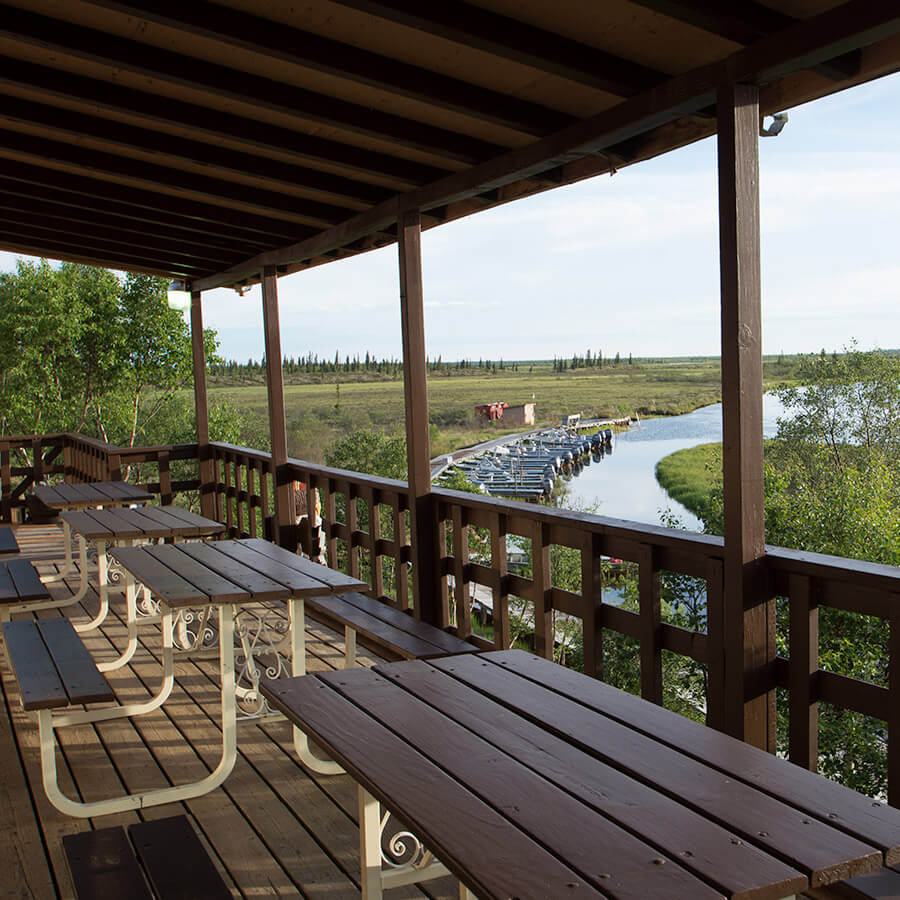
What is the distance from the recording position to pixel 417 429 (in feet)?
14.6

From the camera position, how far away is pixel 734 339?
8.46 feet

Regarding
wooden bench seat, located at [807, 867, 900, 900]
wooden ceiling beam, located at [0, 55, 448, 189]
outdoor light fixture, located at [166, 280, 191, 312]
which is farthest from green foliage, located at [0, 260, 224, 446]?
wooden bench seat, located at [807, 867, 900, 900]

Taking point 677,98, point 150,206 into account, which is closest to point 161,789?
point 677,98

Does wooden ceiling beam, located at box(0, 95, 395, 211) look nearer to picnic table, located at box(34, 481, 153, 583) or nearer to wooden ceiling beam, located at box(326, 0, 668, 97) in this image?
wooden ceiling beam, located at box(326, 0, 668, 97)

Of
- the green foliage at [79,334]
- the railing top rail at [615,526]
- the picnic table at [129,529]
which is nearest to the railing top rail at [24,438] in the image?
the picnic table at [129,529]

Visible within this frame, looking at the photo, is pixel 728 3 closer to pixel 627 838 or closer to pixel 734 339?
pixel 734 339

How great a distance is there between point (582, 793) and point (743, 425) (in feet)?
4.68

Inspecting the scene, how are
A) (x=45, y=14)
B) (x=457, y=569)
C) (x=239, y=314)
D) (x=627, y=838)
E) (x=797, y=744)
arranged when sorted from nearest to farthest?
(x=627, y=838) < (x=797, y=744) < (x=45, y=14) < (x=457, y=569) < (x=239, y=314)

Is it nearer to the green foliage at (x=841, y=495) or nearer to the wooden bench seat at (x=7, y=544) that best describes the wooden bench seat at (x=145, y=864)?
the wooden bench seat at (x=7, y=544)

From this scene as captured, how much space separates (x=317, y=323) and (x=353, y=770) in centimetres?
6401

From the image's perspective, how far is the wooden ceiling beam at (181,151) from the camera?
3979 millimetres

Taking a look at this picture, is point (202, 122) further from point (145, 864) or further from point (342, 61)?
point (145, 864)

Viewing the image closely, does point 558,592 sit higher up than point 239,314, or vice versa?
point 239,314

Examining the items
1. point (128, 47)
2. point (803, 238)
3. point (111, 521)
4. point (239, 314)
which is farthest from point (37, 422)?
point (803, 238)
